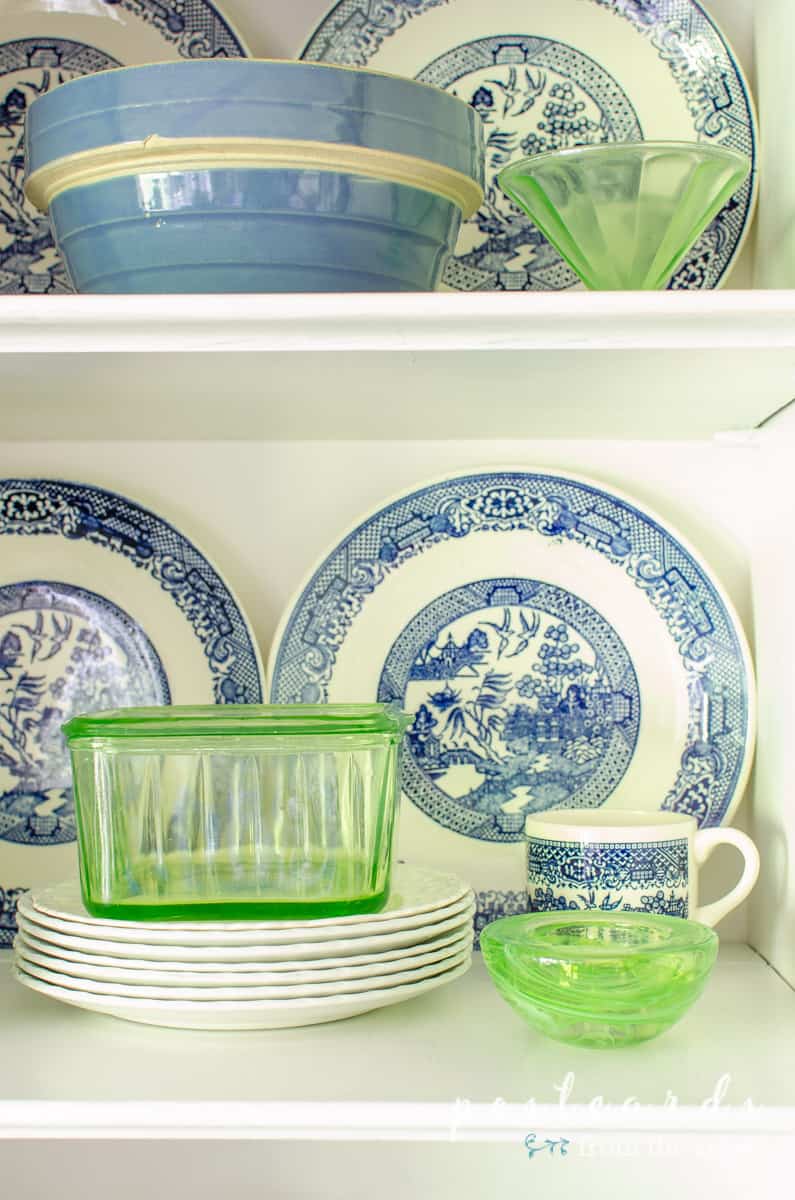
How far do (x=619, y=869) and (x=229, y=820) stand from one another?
0.83 feet

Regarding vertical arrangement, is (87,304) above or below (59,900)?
above

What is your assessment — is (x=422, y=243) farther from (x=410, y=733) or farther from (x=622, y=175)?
(x=410, y=733)

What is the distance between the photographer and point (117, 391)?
850 millimetres

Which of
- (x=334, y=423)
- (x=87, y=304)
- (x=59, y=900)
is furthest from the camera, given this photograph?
(x=334, y=423)

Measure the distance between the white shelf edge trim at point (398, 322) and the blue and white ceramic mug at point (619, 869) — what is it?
1.03ft

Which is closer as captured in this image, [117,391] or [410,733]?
[117,391]

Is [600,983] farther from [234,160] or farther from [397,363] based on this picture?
[234,160]

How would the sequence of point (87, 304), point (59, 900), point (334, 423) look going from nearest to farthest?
point (87, 304), point (59, 900), point (334, 423)

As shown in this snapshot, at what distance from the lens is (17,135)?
982 millimetres

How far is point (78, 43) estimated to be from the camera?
0.99 m

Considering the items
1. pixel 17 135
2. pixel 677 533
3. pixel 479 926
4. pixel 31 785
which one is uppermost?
pixel 17 135

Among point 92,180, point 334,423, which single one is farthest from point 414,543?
point 92,180

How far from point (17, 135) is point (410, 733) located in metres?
0.55

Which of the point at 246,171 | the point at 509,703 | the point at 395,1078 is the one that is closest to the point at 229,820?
the point at 395,1078
